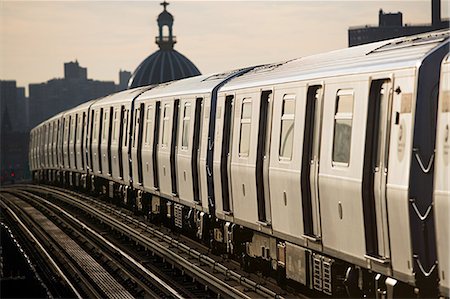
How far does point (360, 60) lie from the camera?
1308 cm

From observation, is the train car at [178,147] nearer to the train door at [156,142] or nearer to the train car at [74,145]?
the train door at [156,142]

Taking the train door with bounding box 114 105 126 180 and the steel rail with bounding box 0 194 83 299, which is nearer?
the steel rail with bounding box 0 194 83 299

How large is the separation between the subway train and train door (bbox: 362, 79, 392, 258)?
0.05 ft

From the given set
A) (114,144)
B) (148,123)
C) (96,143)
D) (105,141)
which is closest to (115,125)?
(114,144)

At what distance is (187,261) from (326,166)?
24.9ft

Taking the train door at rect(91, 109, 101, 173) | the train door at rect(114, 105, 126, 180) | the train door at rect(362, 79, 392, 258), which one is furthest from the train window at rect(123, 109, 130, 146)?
the train door at rect(362, 79, 392, 258)

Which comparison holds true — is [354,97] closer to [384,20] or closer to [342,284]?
[342,284]

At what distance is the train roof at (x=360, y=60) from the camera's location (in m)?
11.4

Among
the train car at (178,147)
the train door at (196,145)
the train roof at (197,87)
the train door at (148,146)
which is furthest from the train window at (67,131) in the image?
the train door at (196,145)

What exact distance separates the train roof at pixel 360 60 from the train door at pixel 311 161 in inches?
13.1

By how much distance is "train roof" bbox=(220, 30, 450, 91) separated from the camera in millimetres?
Result: 11445

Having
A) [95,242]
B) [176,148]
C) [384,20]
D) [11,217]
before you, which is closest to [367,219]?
[176,148]

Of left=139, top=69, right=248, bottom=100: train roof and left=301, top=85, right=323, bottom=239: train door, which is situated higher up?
left=139, top=69, right=248, bottom=100: train roof

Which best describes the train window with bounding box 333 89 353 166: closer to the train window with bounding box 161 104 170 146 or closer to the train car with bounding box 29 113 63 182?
the train window with bounding box 161 104 170 146
